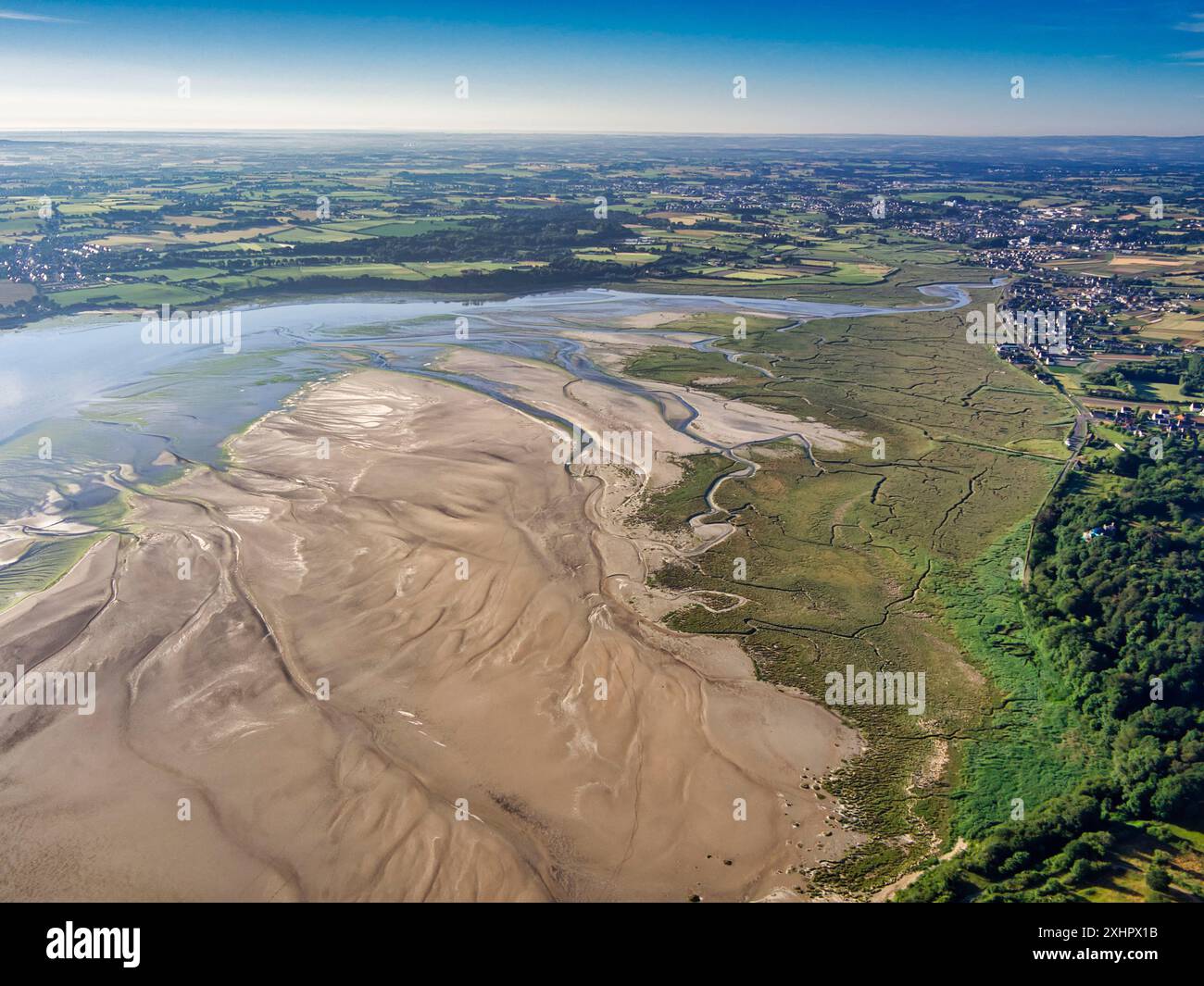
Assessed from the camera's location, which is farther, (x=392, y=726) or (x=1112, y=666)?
(x=1112, y=666)

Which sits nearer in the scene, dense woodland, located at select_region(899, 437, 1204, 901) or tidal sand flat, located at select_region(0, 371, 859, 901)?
dense woodland, located at select_region(899, 437, 1204, 901)

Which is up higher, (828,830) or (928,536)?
(928,536)

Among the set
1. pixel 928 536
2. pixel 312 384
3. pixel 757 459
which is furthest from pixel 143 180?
pixel 928 536

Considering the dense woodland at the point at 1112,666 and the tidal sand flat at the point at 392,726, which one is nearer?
the dense woodland at the point at 1112,666

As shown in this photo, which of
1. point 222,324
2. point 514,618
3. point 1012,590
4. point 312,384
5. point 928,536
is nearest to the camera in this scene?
point 514,618

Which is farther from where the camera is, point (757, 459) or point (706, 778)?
point (757, 459)

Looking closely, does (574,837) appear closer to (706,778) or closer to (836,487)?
(706,778)

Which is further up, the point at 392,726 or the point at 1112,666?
the point at 1112,666

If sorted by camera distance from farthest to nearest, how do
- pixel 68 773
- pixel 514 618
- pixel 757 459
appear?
pixel 757 459 → pixel 514 618 → pixel 68 773
